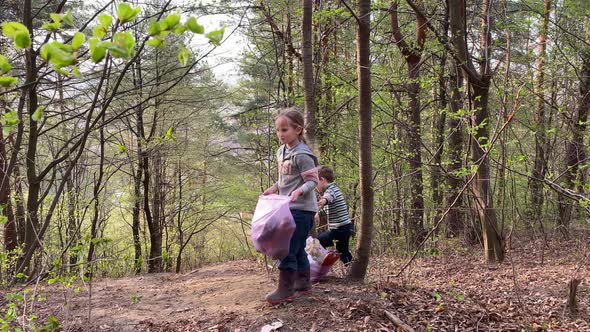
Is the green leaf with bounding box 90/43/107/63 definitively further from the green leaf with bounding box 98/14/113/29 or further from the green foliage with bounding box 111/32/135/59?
the green leaf with bounding box 98/14/113/29

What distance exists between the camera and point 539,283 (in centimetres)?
556

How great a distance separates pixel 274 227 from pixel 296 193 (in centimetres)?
33

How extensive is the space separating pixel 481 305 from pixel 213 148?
12.5 meters

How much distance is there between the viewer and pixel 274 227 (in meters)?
3.62

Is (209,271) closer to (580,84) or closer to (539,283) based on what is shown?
(539,283)

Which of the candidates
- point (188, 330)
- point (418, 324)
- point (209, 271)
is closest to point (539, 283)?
point (418, 324)

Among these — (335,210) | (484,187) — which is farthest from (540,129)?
(335,210)

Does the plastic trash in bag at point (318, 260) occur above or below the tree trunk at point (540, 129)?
below

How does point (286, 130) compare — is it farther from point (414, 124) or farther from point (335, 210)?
point (414, 124)

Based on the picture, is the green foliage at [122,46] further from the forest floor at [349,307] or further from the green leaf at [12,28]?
the forest floor at [349,307]

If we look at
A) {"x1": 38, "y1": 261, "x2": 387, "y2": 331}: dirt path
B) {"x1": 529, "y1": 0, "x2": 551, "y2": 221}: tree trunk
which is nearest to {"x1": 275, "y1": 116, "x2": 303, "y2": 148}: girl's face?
{"x1": 38, "y1": 261, "x2": 387, "y2": 331}: dirt path

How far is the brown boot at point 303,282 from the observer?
401 centimetres

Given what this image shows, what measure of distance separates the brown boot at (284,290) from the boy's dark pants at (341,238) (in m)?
1.40

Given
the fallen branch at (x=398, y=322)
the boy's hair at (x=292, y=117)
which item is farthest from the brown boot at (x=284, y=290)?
the boy's hair at (x=292, y=117)
